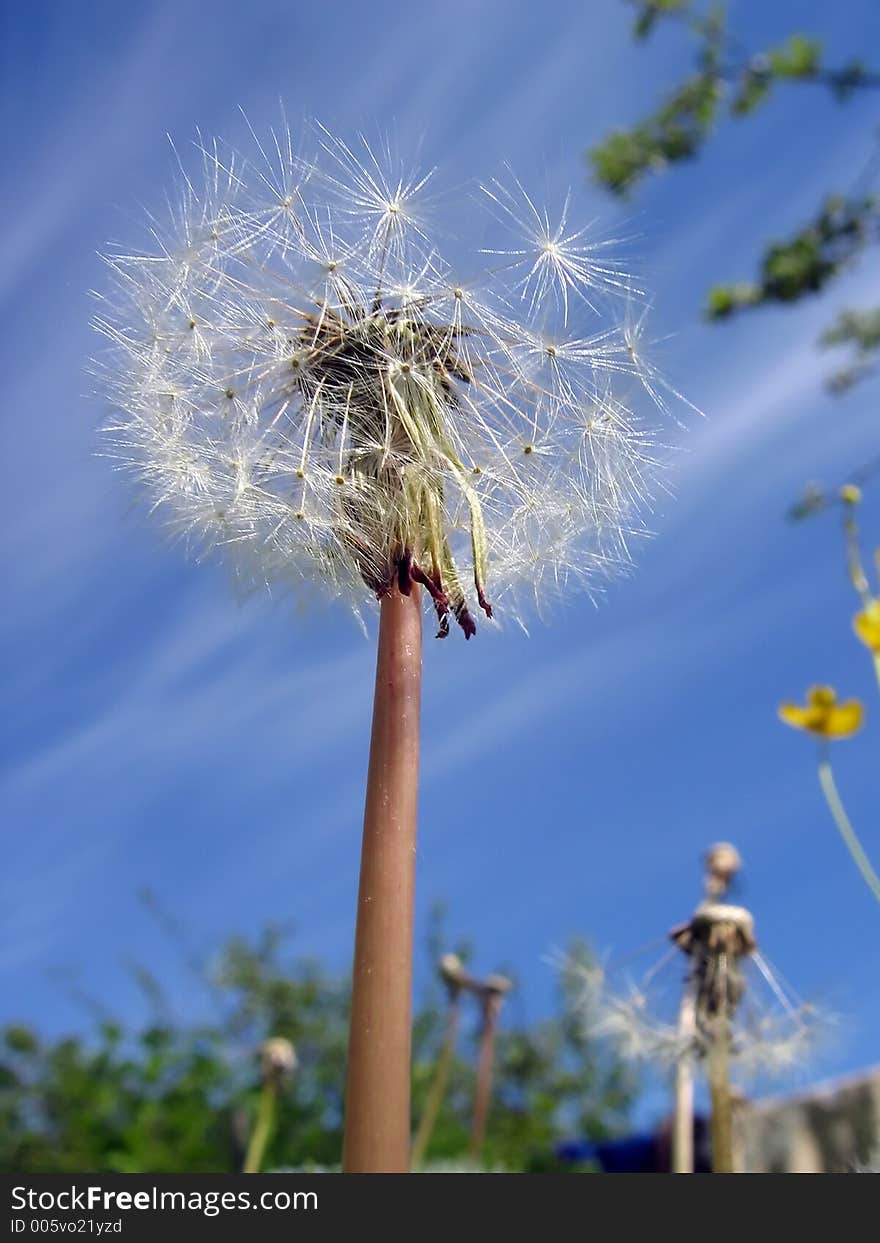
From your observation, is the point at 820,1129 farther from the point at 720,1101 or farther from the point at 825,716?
the point at 825,716

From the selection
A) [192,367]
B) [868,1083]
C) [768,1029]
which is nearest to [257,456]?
[192,367]

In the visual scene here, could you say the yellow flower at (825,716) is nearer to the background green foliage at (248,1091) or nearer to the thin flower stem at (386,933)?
the thin flower stem at (386,933)

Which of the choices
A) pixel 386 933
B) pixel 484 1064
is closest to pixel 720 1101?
pixel 386 933

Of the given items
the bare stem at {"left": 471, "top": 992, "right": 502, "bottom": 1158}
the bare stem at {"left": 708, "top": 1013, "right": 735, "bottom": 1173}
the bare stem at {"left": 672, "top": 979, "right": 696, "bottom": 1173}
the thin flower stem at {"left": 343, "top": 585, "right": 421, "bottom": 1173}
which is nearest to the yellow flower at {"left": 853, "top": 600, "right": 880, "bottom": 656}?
the thin flower stem at {"left": 343, "top": 585, "right": 421, "bottom": 1173}

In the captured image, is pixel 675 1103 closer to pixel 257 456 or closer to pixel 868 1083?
pixel 257 456

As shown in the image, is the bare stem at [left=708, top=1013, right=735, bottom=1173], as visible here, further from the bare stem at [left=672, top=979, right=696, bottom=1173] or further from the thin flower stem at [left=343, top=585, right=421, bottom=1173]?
the thin flower stem at [left=343, top=585, right=421, bottom=1173]

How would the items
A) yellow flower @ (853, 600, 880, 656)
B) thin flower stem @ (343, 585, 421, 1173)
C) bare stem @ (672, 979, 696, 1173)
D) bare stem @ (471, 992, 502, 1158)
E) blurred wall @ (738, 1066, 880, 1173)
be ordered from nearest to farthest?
yellow flower @ (853, 600, 880, 656)
thin flower stem @ (343, 585, 421, 1173)
bare stem @ (672, 979, 696, 1173)
bare stem @ (471, 992, 502, 1158)
blurred wall @ (738, 1066, 880, 1173)
